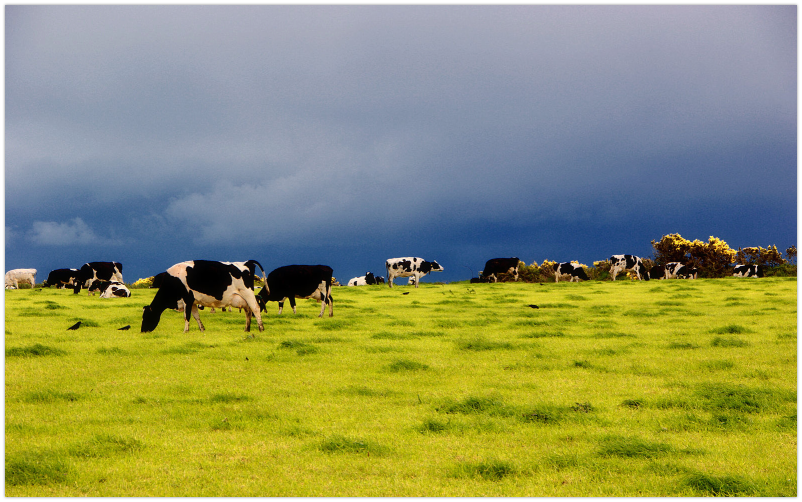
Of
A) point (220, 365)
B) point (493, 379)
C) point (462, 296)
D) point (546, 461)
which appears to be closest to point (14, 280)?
point (462, 296)

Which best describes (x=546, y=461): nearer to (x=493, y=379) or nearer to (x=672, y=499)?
(x=672, y=499)

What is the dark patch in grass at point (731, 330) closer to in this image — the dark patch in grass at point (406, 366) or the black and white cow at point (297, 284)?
the dark patch in grass at point (406, 366)

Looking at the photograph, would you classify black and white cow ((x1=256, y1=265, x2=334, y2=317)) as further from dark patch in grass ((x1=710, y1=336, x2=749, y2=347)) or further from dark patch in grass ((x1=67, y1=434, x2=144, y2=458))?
dark patch in grass ((x1=67, y1=434, x2=144, y2=458))

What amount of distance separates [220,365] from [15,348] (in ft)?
16.3

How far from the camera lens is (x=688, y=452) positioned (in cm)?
722

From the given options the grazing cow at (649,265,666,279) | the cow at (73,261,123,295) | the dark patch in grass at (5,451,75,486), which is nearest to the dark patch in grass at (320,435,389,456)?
the dark patch in grass at (5,451,75,486)

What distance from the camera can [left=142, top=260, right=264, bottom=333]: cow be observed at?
641 inches

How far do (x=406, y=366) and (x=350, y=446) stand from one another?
15.5ft

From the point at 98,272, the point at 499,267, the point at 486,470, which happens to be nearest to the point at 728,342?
the point at 486,470

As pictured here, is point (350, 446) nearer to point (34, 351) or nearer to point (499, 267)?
point (34, 351)

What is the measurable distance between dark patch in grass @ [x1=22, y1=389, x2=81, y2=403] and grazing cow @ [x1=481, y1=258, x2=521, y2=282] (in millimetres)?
38162

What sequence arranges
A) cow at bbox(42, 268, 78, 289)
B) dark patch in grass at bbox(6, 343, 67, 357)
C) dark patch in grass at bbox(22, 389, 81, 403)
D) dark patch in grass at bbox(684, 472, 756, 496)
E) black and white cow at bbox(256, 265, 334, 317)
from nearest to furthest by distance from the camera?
dark patch in grass at bbox(684, 472, 756, 496), dark patch in grass at bbox(22, 389, 81, 403), dark patch in grass at bbox(6, 343, 67, 357), black and white cow at bbox(256, 265, 334, 317), cow at bbox(42, 268, 78, 289)

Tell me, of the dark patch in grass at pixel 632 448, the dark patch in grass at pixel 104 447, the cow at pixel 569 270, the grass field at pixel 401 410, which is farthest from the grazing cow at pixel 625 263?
the dark patch in grass at pixel 104 447

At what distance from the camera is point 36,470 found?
645 centimetres
